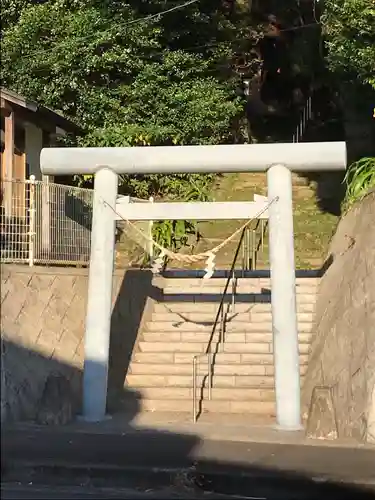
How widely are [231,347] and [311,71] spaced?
13.1 metres

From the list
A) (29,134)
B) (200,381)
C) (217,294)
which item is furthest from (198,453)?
(29,134)

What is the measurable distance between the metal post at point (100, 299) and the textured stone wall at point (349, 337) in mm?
2954

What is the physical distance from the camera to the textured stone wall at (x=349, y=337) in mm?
8812

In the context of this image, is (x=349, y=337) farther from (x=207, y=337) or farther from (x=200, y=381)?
(x=207, y=337)

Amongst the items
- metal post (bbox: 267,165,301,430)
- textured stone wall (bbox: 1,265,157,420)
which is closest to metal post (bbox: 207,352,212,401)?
textured stone wall (bbox: 1,265,157,420)

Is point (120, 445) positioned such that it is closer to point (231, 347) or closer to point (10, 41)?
point (231, 347)

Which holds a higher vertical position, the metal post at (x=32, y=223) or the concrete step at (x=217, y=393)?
the metal post at (x=32, y=223)

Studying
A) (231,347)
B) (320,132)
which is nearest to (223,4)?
(320,132)

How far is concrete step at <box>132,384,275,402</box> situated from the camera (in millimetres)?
10820

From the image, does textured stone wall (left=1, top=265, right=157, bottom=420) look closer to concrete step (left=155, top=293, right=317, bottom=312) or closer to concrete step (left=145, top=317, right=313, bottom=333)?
concrete step (left=145, top=317, right=313, bottom=333)

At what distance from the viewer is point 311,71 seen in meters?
22.4

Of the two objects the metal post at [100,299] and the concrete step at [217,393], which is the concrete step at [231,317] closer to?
the concrete step at [217,393]

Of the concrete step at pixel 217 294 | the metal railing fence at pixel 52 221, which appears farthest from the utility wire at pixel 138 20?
the concrete step at pixel 217 294

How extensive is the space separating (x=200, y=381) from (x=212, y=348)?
38.7 inches
